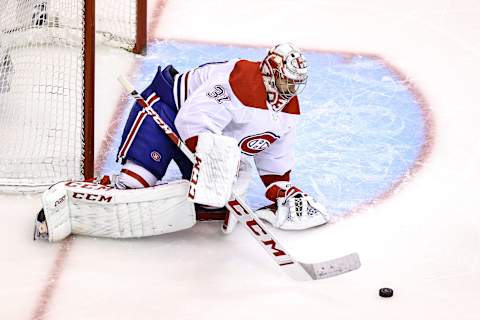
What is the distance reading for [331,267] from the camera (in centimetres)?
380

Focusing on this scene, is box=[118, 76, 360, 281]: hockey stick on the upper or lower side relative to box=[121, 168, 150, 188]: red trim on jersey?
lower

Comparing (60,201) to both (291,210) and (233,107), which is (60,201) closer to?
(233,107)

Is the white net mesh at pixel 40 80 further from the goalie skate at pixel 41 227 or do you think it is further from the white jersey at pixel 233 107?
the white jersey at pixel 233 107

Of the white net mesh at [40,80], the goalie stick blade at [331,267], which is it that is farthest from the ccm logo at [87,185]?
the goalie stick blade at [331,267]

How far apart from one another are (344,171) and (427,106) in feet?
2.14

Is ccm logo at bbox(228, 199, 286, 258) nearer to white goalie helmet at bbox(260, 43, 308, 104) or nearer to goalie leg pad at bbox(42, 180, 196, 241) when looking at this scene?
goalie leg pad at bbox(42, 180, 196, 241)

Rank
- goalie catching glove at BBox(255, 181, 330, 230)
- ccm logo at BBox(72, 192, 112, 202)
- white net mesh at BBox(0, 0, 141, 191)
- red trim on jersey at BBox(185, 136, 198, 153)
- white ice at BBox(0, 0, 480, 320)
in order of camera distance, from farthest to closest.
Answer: white net mesh at BBox(0, 0, 141, 191) < goalie catching glove at BBox(255, 181, 330, 230) < ccm logo at BBox(72, 192, 112, 202) < red trim on jersey at BBox(185, 136, 198, 153) < white ice at BBox(0, 0, 480, 320)

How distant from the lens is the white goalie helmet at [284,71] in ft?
12.4

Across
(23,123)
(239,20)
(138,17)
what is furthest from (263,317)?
(239,20)

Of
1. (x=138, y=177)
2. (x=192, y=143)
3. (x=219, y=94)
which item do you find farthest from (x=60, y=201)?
(x=219, y=94)

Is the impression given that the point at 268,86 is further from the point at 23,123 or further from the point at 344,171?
the point at 23,123

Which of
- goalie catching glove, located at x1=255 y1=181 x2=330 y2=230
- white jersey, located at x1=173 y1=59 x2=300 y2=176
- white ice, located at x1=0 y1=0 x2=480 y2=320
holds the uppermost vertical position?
white jersey, located at x1=173 y1=59 x2=300 y2=176

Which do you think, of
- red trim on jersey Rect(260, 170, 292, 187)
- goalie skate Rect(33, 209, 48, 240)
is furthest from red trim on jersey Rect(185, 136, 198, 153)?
goalie skate Rect(33, 209, 48, 240)

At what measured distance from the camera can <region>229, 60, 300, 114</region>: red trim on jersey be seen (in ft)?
Answer: 12.6
